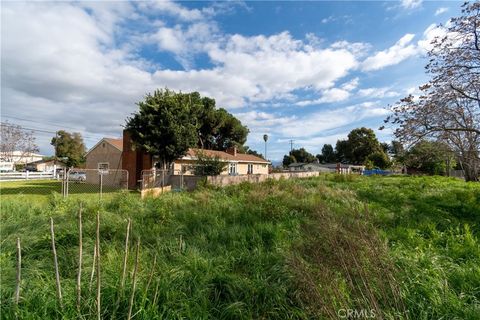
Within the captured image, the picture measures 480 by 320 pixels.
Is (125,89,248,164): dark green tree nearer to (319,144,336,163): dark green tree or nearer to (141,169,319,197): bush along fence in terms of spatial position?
(141,169,319,197): bush along fence

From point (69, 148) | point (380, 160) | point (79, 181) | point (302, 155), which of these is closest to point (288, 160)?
point (302, 155)

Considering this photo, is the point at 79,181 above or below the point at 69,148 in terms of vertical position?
below

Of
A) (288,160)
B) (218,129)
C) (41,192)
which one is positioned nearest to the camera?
(41,192)

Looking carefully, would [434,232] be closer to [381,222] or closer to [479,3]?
[381,222]

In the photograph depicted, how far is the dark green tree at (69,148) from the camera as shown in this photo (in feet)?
156

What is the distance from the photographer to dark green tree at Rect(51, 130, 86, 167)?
4744cm

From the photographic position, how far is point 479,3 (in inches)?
332

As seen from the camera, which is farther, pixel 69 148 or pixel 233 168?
pixel 69 148

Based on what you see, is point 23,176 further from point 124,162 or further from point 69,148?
point 69,148

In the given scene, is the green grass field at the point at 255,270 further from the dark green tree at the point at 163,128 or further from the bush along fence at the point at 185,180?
the dark green tree at the point at 163,128

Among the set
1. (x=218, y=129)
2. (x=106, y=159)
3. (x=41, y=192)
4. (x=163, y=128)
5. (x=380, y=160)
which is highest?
(x=218, y=129)

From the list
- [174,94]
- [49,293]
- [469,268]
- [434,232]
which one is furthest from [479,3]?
[174,94]

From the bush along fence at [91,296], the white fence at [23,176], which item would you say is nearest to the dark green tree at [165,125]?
the white fence at [23,176]

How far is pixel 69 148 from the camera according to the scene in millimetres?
48594
